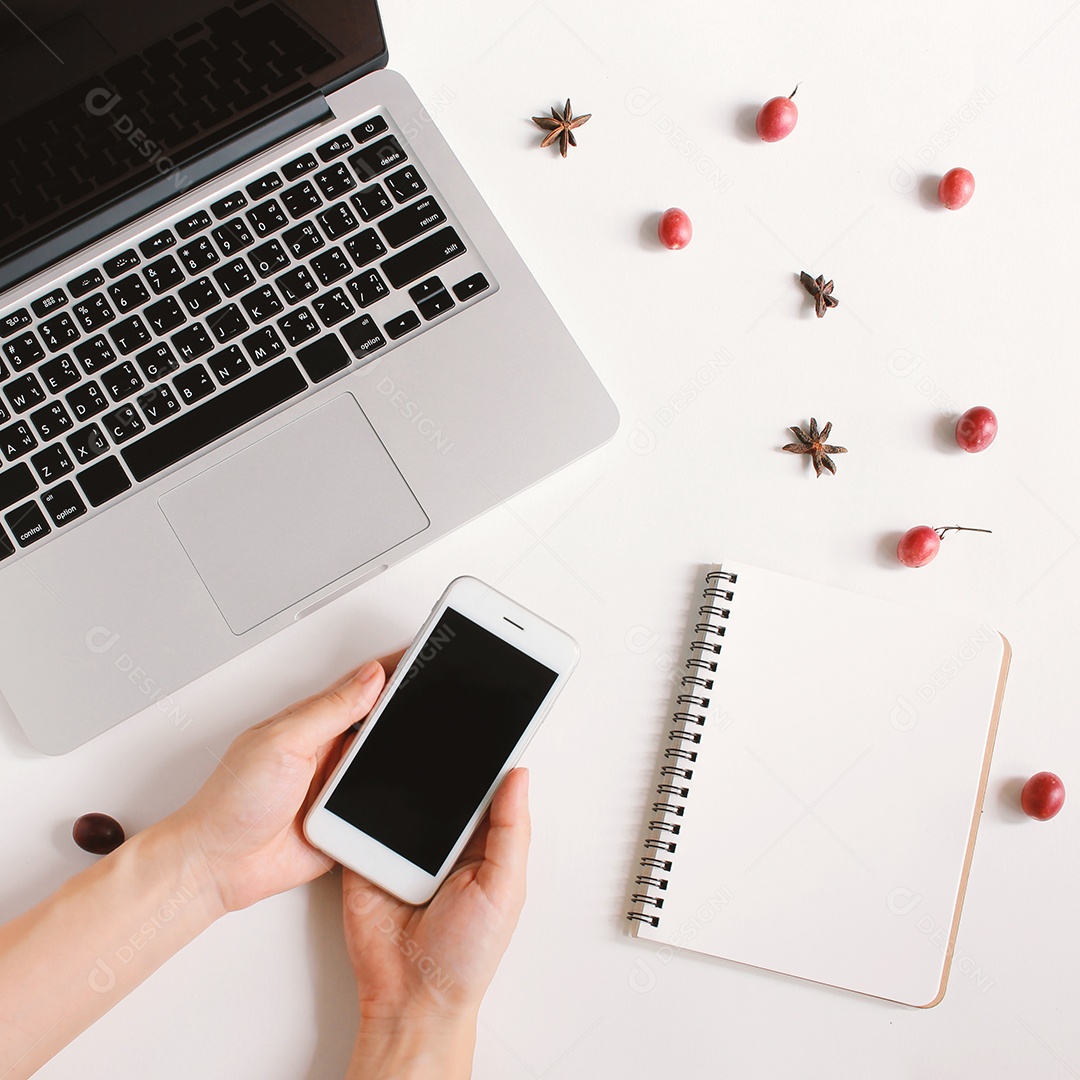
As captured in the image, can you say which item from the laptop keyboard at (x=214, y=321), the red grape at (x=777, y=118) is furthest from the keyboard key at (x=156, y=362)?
the red grape at (x=777, y=118)

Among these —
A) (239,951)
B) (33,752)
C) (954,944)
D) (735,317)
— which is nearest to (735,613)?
(735,317)

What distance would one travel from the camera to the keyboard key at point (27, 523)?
917 millimetres

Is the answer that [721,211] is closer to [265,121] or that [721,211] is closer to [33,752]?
[265,121]

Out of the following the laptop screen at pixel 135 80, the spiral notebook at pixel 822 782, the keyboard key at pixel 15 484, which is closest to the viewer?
the laptop screen at pixel 135 80

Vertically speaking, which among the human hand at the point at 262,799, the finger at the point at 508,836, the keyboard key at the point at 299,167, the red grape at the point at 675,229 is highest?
the keyboard key at the point at 299,167

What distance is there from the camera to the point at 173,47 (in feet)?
2.83

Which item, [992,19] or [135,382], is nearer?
[135,382]

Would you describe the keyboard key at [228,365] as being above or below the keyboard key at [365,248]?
below

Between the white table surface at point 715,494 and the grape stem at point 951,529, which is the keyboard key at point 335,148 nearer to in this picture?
the white table surface at point 715,494

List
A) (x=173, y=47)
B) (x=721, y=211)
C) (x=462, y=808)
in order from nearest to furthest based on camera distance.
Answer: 1. (x=173, y=47)
2. (x=462, y=808)
3. (x=721, y=211)

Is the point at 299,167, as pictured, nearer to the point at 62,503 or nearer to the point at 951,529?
the point at 62,503

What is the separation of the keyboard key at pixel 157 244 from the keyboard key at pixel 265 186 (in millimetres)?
103

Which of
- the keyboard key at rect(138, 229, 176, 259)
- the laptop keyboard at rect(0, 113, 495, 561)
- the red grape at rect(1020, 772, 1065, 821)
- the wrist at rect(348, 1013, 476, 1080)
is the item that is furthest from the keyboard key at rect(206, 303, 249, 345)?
the red grape at rect(1020, 772, 1065, 821)

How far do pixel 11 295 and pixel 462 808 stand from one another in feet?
2.55
